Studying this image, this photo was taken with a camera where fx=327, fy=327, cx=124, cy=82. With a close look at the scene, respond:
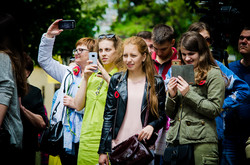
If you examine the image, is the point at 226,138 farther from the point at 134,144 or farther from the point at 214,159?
the point at 134,144

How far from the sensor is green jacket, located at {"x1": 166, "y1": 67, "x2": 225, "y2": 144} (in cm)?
361

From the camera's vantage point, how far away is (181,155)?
3.60 m

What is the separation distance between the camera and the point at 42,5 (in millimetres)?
11133

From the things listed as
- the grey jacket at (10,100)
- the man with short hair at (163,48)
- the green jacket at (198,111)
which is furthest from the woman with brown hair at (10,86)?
the man with short hair at (163,48)

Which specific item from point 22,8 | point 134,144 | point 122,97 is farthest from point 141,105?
point 22,8

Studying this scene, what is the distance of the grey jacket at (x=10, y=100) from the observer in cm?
278

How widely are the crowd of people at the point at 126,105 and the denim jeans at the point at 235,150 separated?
1 cm

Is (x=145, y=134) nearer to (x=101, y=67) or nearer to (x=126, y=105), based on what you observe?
(x=126, y=105)

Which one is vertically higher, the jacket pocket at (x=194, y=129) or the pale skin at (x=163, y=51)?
the pale skin at (x=163, y=51)

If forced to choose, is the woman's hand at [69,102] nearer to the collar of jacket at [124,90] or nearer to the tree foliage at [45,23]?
the collar of jacket at [124,90]

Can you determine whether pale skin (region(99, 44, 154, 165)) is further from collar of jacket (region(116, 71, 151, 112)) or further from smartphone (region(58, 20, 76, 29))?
smartphone (region(58, 20, 76, 29))

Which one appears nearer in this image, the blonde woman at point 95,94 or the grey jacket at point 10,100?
the grey jacket at point 10,100

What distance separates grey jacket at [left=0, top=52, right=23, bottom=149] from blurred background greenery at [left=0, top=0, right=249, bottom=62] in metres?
3.50

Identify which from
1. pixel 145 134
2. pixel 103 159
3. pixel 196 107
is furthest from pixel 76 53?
pixel 196 107
